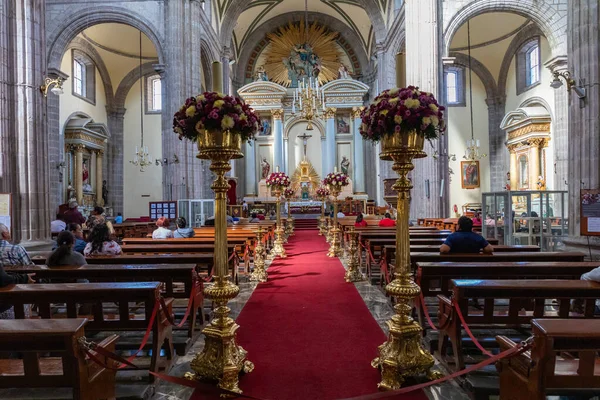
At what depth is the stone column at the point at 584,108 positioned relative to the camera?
8.11 metres

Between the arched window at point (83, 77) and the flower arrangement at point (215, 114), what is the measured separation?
786 inches

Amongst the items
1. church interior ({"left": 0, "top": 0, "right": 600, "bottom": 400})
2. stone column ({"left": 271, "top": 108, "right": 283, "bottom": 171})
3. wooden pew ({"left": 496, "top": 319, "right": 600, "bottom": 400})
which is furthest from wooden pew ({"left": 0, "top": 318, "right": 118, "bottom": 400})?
stone column ({"left": 271, "top": 108, "right": 283, "bottom": 171})

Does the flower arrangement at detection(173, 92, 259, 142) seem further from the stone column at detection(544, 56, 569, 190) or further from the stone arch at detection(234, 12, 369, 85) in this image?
the stone arch at detection(234, 12, 369, 85)

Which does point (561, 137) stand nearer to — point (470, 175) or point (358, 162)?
point (470, 175)

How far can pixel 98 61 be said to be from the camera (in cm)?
2239

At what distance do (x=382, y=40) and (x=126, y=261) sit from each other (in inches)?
812

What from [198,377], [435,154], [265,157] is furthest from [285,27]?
[198,377]

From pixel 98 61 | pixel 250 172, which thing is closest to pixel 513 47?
pixel 250 172

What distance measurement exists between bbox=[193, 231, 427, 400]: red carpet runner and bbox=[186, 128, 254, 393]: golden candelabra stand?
0.65 feet

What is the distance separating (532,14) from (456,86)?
396 inches

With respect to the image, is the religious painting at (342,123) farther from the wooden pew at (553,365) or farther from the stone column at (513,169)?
the wooden pew at (553,365)

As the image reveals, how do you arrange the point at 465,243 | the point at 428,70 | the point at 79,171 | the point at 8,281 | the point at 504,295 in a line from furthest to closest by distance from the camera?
the point at 79,171 → the point at 428,70 → the point at 465,243 → the point at 8,281 → the point at 504,295

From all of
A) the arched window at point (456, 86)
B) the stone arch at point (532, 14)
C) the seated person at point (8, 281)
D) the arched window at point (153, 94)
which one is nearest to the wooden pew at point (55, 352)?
the seated person at point (8, 281)

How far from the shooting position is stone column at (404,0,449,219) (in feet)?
46.9
